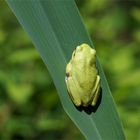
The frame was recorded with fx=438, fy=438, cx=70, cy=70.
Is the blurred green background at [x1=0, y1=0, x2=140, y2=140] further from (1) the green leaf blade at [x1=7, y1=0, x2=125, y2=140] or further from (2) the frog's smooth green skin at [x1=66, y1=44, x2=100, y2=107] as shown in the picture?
(1) the green leaf blade at [x1=7, y1=0, x2=125, y2=140]

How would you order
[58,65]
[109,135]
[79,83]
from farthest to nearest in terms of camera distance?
[79,83], [58,65], [109,135]

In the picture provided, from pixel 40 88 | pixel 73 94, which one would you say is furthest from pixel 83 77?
pixel 40 88

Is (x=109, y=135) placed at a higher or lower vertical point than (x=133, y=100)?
higher

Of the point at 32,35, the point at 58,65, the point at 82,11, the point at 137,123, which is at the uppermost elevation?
the point at 32,35

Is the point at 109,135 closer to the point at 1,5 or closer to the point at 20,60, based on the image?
the point at 20,60

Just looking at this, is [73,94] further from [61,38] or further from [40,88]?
[40,88]

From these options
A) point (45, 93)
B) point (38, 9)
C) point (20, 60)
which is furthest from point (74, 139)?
point (38, 9)

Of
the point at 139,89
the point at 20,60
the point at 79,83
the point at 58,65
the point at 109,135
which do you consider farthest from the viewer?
the point at 139,89
